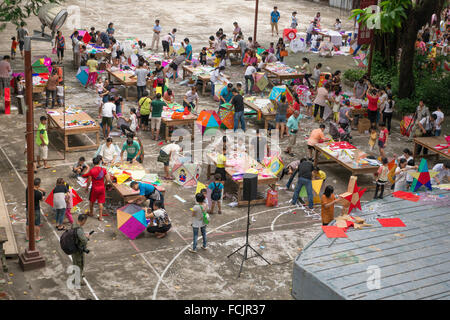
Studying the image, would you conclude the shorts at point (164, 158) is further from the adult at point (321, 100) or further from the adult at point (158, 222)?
the adult at point (321, 100)

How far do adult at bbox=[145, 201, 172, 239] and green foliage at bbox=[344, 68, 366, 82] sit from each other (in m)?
16.1

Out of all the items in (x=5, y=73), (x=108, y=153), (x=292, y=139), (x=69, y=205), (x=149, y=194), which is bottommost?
(x=69, y=205)

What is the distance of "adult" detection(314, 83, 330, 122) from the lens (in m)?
23.9

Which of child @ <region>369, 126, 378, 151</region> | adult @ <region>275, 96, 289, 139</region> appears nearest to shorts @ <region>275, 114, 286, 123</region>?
adult @ <region>275, 96, 289, 139</region>

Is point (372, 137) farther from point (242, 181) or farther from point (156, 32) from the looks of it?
point (156, 32)

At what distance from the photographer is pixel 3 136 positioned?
21672 mm

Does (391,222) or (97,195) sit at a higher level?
(391,222)

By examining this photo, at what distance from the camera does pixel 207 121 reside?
2208 cm

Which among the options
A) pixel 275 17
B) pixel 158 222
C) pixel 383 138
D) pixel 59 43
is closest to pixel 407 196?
pixel 383 138

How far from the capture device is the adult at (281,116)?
72.0 feet

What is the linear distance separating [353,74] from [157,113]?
1147 centimetres

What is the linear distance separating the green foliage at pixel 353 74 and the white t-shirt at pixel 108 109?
12.5 meters

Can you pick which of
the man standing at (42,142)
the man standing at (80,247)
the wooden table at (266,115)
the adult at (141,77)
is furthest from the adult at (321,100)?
the man standing at (80,247)
